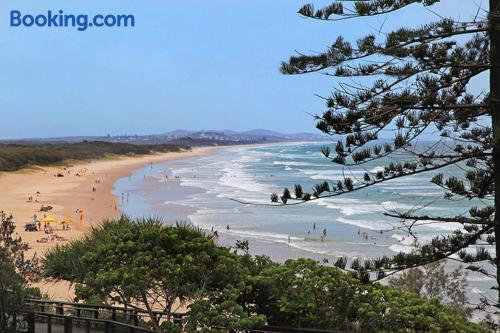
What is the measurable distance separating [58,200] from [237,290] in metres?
38.1

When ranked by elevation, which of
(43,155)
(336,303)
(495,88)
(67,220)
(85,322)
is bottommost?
(67,220)

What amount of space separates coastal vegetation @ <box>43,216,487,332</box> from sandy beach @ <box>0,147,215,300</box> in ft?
23.8

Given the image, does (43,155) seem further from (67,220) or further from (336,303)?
(336,303)

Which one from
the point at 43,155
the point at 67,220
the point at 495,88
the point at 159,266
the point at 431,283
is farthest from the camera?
the point at 43,155

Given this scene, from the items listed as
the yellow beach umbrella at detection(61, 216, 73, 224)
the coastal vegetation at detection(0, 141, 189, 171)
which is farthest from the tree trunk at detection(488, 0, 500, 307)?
the coastal vegetation at detection(0, 141, 189, 171)

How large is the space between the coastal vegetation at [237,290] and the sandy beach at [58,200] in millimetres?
7264

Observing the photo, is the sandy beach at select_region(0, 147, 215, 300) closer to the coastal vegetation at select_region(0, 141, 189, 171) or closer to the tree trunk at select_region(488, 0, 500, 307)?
the coastal vegetation at select_region(0, 141, 189, 171)

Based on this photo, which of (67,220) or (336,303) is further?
(67,220)

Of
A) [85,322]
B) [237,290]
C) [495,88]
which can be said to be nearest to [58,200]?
[85,322]

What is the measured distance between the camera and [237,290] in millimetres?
7957

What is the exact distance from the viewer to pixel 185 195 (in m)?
47.2

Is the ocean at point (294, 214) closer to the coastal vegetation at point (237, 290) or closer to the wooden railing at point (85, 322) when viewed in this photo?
the coastal vegetation at point (237, 290)

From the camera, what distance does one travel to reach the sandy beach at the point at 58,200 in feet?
90.0

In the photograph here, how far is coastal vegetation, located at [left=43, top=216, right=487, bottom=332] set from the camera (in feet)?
25.1
